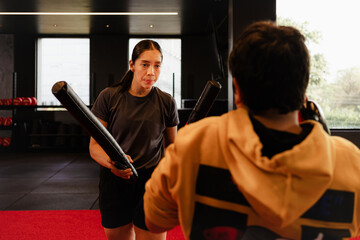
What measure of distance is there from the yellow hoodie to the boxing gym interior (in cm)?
365

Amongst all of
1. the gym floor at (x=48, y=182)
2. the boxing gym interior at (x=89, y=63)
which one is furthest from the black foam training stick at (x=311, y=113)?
the boxing gym interior at (x=89, y=63)

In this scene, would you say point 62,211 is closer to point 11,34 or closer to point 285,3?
point 285,3

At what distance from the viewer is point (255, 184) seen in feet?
1.85

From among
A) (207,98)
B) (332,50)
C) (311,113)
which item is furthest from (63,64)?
(311,113)

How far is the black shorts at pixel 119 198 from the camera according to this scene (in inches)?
59.2

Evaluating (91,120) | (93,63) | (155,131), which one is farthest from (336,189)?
(93,63)

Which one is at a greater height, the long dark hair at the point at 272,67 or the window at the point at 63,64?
the window at the point at 63,64

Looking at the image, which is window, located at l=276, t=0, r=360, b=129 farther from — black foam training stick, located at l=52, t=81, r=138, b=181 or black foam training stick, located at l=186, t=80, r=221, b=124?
black foam training stick, located at l=52, t=81, r=138, b=181

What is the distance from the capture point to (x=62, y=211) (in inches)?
132

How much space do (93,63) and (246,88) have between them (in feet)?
27.6

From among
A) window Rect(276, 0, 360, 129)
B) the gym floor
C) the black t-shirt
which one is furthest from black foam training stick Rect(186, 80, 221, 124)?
window Rect(276, 0, 360, 129)

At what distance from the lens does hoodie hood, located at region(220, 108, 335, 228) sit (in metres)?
0.56

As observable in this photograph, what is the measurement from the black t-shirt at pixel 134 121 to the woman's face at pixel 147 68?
0.30 feet

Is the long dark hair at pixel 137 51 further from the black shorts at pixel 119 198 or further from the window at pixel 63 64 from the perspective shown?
the window at pixel 63 64
